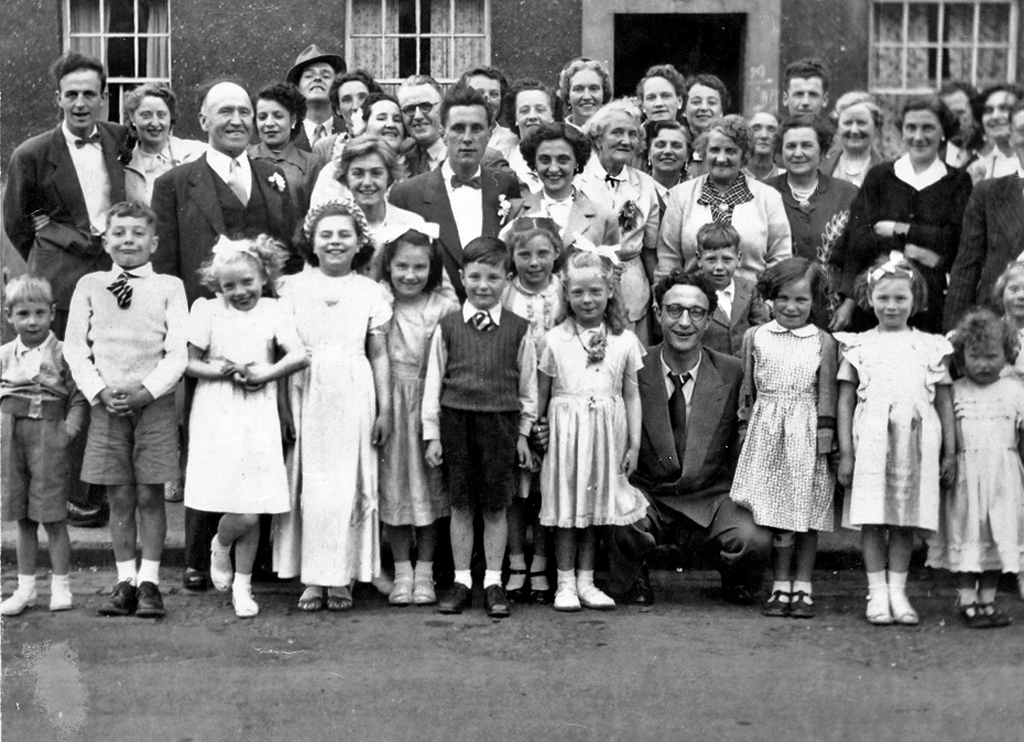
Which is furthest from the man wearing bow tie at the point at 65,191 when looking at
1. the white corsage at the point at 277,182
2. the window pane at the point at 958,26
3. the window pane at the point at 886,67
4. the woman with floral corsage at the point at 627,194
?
the window pane at the point at 958,26

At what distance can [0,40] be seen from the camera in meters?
11.2

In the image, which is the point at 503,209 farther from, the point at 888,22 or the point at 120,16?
the point at 120,16

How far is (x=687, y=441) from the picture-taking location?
6.41 m

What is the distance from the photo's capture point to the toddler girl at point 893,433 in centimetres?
599

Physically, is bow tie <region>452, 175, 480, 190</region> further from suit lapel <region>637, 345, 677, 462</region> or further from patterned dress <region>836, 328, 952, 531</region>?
patterned dress <region>836, 328, 952, 531</region>

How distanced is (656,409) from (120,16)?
7190 millimetres

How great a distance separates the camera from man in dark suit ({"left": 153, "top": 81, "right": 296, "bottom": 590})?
654 cm

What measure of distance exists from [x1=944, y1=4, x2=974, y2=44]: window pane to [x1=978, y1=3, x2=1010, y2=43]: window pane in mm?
115

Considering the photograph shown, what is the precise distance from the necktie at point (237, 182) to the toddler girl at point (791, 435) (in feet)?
7.90

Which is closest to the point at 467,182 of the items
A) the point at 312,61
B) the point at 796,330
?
the point at 796,330

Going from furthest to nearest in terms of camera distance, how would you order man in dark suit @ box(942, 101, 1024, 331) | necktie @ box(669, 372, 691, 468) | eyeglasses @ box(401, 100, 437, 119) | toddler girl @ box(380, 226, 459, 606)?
eyeglasses @ box(401, 100, 437, 119), man in dark suit @ box(942, 101, 1024, 331), necktie @ box(669, 372, 691, 468), toddler girl @ box(380, 226, 459, 606)

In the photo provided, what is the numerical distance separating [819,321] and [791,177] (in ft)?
3.51

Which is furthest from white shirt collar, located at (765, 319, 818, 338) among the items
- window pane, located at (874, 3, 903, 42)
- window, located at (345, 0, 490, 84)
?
window, located at (345, 0, 490, 84)

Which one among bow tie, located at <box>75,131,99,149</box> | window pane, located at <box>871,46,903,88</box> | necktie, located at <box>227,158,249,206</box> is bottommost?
necktie, located at <box>227,158,249,206</box>
